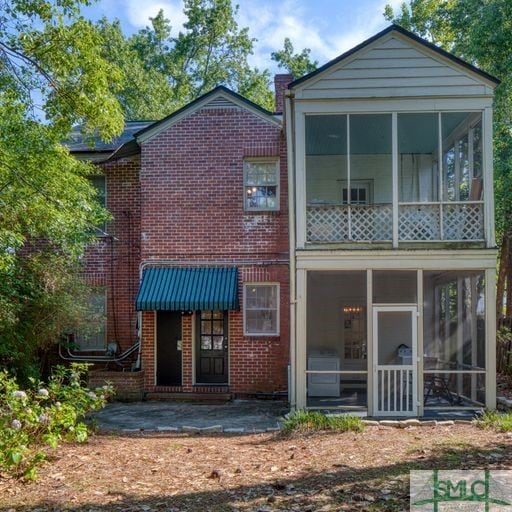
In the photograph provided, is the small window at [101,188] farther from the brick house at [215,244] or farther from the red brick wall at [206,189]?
the red brick wall at [206,189]

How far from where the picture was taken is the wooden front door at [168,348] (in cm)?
1362

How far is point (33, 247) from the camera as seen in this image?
46.5 ft

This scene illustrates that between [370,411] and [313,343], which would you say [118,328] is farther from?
[370,411]

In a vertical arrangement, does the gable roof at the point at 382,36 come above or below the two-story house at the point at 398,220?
above

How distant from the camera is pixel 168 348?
1374 cm

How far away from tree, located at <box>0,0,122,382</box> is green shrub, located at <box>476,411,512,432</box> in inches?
306

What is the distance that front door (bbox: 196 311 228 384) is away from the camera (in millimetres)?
13680

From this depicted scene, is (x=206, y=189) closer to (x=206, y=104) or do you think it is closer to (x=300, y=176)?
(x=206, y=104)

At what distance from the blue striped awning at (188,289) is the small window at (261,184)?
1735 mm

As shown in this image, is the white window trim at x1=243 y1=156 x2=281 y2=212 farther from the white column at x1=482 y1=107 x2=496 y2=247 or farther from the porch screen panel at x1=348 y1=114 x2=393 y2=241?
the white column at x1=482 y1=107 x2=496 y2=247

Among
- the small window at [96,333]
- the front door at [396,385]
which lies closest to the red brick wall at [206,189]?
the small window at [96,333]

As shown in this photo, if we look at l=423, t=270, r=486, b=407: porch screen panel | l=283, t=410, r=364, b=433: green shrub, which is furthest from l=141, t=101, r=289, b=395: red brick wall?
l=283, t=410, r=364, b=433: green shrub

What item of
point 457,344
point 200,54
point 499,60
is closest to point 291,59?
point 200,54

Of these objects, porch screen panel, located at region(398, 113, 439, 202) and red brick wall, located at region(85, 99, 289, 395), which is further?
porch screen panel, located at region(398, 113, 439, 202)
